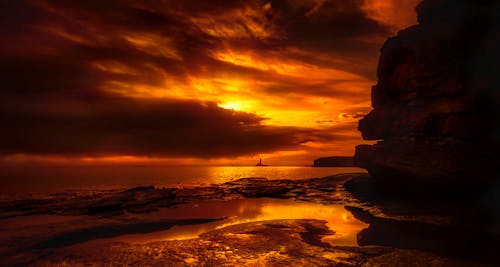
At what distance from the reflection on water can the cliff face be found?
27.6 feet

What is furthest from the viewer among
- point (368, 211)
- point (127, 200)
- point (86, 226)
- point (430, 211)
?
point (127, 200)

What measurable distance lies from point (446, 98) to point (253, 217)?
19.7 metres

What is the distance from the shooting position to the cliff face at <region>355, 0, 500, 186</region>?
79.2 feet

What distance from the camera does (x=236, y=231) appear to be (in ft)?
57.9

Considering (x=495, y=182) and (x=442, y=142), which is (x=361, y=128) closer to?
(x=442, y=142)

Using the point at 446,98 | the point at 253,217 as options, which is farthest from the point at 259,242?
the point at 446,98

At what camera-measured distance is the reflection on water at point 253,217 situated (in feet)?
55.5

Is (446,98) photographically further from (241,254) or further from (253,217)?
(241,254)

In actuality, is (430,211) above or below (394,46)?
below

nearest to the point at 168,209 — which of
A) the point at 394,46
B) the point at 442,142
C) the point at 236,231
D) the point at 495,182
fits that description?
the point at 236,231

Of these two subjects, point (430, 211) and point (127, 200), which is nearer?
point (430, 211)

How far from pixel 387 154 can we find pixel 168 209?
75.8ft

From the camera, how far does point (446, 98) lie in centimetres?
2692

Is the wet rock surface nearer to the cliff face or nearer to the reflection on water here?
the reflection on water
